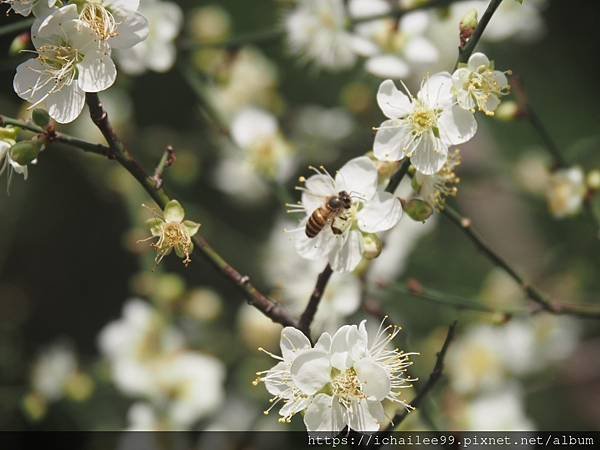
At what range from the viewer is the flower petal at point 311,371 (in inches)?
36.2

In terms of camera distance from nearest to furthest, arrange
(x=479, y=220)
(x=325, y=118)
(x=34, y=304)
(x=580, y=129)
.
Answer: (x=325, y=118)
(x=34, y=304)
(x=580, y=129)
(x=479, y=220)

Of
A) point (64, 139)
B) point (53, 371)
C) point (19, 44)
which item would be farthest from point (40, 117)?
point (53, 371)

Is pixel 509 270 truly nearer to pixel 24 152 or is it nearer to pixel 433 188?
pixel 433 188

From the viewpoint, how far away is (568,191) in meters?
1.43

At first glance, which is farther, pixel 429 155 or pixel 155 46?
pixel 155 46

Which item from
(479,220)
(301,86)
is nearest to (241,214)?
(301,86)

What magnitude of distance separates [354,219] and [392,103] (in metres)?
0.16

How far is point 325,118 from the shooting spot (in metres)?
2.07

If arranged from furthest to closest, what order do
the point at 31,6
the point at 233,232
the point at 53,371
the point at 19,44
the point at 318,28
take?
1. the point at 233,232
2. the point at 53,371
3. the point at 318,28
4. the point at 19,44
5. the point at 31,6

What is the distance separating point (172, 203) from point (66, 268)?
1541 mm

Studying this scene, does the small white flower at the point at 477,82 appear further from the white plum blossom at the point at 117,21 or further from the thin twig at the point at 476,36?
the white plum blossom at the point at 117,21

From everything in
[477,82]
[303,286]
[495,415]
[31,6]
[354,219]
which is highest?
[477,82]

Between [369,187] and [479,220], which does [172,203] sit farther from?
[479,220]

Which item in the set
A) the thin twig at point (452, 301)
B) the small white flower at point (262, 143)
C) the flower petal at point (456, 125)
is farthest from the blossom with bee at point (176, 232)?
the small white flower at point (262, 143)
